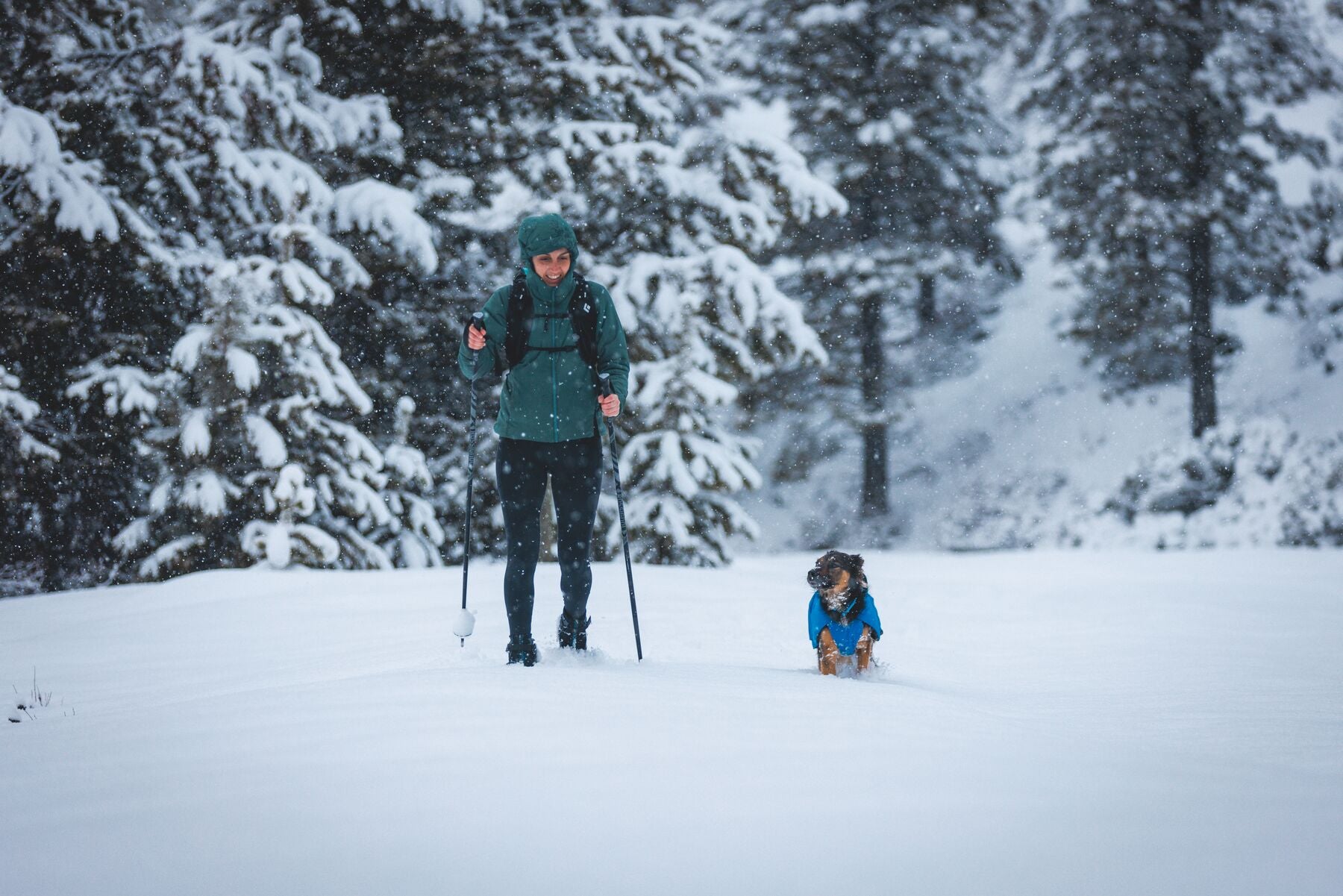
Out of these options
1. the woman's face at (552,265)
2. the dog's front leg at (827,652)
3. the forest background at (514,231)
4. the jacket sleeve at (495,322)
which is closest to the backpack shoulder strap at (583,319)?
the woman's face at (552,265)

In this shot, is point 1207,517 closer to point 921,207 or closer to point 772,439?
point 921,207

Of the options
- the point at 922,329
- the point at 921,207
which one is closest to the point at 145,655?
the point at 921,207

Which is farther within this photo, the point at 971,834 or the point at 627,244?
the point at 627,244

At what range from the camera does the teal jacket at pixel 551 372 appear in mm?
4293

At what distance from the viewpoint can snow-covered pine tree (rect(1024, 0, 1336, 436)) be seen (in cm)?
1509

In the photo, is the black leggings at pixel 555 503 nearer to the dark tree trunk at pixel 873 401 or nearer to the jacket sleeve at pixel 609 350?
the jacket sleeve at pixel 609 350

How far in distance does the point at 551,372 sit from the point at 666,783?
2255mm

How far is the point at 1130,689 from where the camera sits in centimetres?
487

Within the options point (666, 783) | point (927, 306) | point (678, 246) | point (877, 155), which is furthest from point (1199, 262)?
point (666, 783)

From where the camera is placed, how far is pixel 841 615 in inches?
172

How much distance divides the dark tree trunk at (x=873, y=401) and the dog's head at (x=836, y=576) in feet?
44.3

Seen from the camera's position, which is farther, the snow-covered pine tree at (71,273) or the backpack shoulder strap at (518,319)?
the snow-covered pine tree at (71,273)

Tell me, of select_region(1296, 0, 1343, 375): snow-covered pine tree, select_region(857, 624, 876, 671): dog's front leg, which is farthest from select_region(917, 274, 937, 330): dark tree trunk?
select_region(857, 624, 876, 671): dog's front leg

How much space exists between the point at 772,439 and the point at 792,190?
11.2 m
